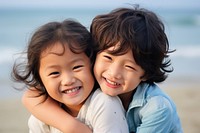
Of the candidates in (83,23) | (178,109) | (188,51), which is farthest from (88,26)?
(83,23)

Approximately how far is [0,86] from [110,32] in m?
6.88

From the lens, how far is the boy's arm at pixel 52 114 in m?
2.57

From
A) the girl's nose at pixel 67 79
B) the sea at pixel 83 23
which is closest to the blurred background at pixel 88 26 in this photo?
the sea at pixel 83 23

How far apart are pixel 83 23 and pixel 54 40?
17010mm

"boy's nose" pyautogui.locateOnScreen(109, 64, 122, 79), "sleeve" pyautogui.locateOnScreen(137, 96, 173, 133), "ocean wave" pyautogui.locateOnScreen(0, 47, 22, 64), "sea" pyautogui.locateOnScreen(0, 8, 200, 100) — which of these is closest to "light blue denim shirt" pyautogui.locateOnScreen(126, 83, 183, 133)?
"sleeve" pyautogui.locateOnScreen(137, 96, 173, 133)

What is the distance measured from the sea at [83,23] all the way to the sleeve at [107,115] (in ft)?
2.05

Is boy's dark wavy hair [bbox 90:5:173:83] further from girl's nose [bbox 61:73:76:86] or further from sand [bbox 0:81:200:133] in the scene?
sand [bbox 0:81:200:133]

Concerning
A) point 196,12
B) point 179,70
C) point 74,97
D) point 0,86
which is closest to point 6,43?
point 0,86

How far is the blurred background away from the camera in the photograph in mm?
7324

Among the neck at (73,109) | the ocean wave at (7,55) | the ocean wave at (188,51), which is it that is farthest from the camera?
the ocean wave at (188,51)

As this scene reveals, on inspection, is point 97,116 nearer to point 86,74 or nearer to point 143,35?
point 86,74

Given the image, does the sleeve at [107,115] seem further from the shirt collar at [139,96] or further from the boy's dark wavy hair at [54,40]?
the boy's dark wavy hair at [54,40]

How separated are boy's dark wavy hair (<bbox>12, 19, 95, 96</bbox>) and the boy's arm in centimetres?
14

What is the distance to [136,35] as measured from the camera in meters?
2.47
